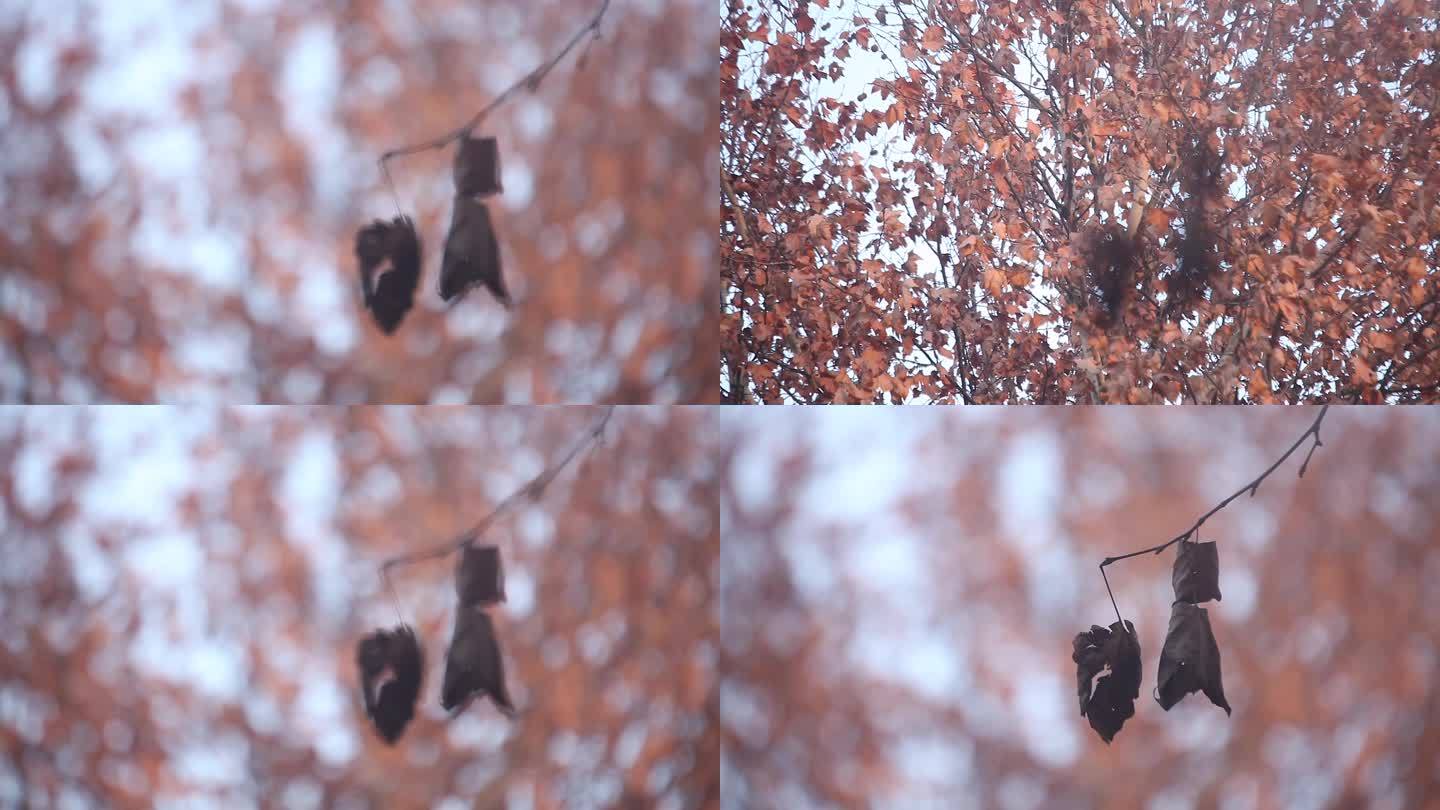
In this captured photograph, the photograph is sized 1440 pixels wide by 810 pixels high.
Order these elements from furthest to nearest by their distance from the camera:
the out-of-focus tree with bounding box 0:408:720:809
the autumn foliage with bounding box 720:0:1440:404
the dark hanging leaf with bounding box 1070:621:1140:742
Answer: the autumn foliage with bounding box 720:0:1440:404, the dark hanging leaf with bounding box 1070:621:1140:742, the out-of-focus tree with bounding box 0:408:720:809

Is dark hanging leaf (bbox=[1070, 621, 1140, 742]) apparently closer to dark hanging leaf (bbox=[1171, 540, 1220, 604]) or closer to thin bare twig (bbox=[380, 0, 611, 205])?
dark hanging leaf (bbox=[1171, 540, 1220, 604])

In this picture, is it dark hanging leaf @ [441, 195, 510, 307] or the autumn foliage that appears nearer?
dark hanging leaf @ [441, 195, 510, 307]

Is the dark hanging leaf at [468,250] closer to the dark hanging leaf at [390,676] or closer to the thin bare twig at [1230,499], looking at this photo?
the dark hanging leaf at [390,676]

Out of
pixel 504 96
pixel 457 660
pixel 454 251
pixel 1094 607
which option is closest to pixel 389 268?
pixel 454 251

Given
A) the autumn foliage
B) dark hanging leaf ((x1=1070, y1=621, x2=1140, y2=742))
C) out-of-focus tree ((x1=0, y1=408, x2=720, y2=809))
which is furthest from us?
the autumn foliage

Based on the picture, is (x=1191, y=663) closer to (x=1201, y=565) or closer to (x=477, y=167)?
(x=1201, y=565)

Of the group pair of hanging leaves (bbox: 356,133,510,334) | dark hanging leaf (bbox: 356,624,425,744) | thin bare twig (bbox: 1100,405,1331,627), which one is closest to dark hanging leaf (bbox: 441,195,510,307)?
pair of hanging leaves (bbox: 356,133,510,334)
